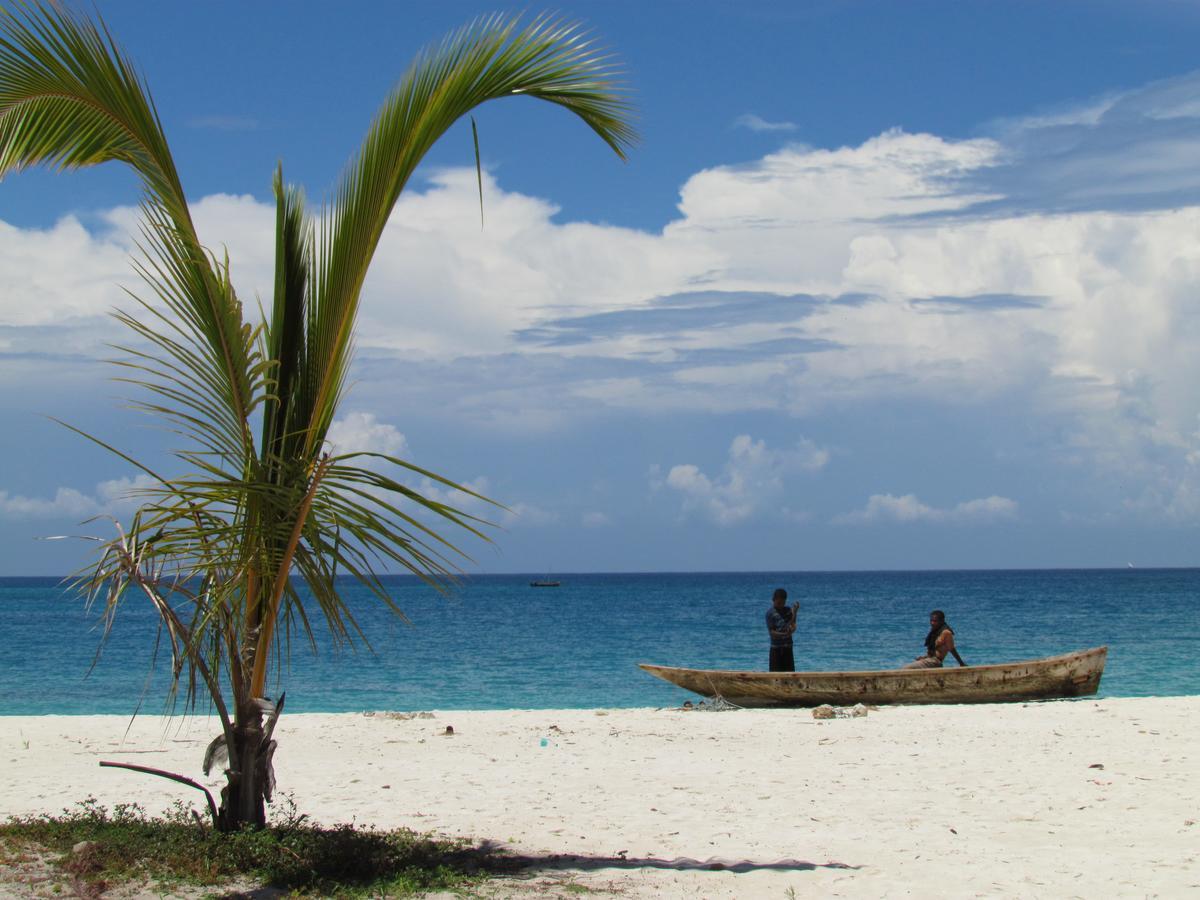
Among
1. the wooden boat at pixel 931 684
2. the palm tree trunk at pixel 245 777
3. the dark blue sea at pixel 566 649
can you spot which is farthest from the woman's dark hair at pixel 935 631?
the palm tree trunk at pixel 245 777

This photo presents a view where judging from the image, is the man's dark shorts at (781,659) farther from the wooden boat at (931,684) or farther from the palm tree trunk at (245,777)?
the palm tree trunk at (245,777)

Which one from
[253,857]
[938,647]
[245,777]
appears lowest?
[253,857]

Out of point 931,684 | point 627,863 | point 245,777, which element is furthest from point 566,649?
point 245,777

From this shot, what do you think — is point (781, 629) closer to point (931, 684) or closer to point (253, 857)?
point (931, 684)

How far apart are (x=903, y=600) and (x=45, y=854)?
78.7 m

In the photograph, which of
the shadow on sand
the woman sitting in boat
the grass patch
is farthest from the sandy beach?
the woman sitting in boat

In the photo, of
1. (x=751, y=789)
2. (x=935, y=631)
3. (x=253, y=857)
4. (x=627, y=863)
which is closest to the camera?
(x=253, y=857)

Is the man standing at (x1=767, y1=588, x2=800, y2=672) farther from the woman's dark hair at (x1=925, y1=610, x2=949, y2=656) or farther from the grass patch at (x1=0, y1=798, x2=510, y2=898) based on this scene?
the grass patch at (x1=0, y1=798, x2=510, y2=898)

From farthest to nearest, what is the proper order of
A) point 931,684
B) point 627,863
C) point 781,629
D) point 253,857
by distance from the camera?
point 931,684, point 781,629, point 627,863, point 253,857

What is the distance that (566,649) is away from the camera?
3872 centimetres

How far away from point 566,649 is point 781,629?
24.6 m

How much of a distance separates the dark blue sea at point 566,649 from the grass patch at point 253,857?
951 millimetres

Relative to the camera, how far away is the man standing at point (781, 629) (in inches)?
579

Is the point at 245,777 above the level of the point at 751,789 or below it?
above
